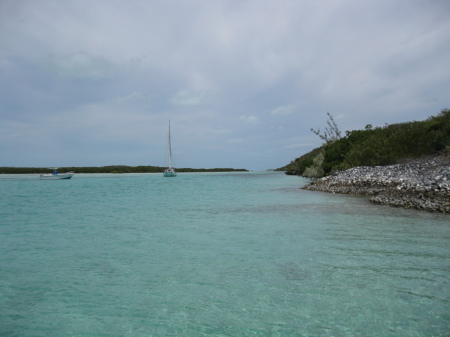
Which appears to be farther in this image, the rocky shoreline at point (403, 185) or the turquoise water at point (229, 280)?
the rocky shoreline at point (403, 185)

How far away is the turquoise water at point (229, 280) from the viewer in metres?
5.06

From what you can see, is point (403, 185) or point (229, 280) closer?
Result: point (229, 280)

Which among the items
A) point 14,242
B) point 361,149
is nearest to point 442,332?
point 14,242

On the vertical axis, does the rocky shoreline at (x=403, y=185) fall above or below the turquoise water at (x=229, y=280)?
above

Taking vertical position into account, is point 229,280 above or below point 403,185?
below

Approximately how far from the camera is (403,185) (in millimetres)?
21969

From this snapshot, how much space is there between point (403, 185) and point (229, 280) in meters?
19.8

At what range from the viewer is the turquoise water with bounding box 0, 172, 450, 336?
5.06 metres

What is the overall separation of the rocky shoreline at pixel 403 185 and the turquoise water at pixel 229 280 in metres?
4.98

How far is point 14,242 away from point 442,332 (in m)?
13.2

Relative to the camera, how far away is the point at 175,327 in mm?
5008

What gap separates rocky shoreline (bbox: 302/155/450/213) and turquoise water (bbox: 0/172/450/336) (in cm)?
498

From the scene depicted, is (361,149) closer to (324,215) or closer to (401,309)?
(324,215)

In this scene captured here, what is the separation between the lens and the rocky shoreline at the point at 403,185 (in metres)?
17.8
